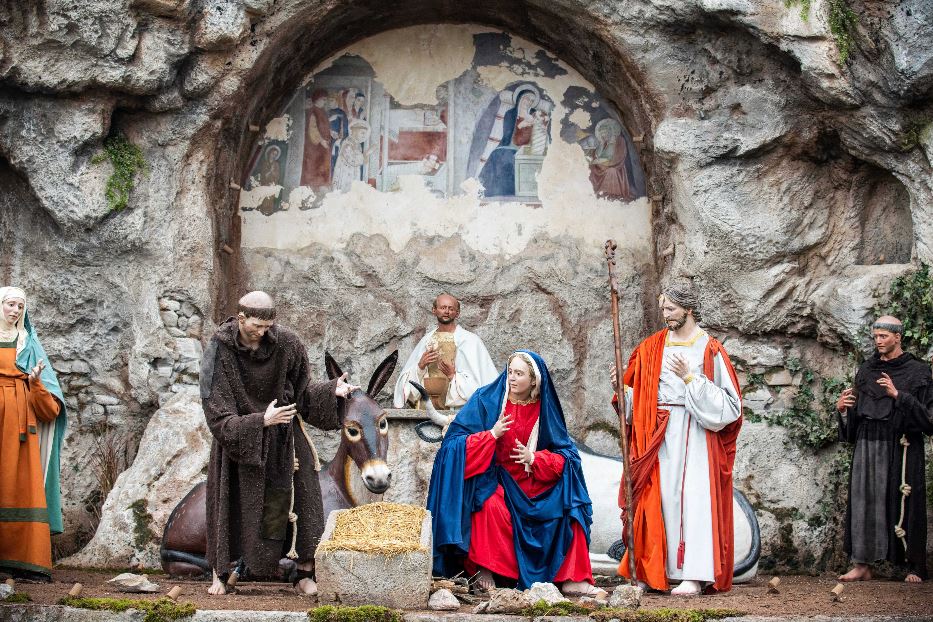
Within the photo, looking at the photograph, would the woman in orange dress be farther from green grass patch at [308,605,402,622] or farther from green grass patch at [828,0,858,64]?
green grass patch at [828,0,858,64]

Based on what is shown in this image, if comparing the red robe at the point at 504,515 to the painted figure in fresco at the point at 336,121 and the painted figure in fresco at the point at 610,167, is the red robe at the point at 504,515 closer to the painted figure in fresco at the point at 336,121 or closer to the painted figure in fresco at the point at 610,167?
the painted figure in fresco at the point at 610,167

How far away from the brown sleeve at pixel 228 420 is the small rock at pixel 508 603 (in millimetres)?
1644

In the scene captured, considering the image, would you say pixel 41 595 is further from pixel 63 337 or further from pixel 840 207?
pixel 840 207

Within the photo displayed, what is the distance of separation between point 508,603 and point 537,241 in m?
5.64

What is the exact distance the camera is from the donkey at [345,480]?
8969 millimetres

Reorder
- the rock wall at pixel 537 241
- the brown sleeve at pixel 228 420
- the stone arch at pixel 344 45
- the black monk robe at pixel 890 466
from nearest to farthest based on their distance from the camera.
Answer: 1. the brown sleeve at pixel 228 420
2. the black monk robe at pixel 890 466
3. the rock wall at pixel 537 241
4. the stone arch at pixel 344 45

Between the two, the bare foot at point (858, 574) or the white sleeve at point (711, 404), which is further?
the bare foot at point (858, 574)

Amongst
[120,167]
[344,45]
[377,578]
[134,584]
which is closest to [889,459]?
[377,578]

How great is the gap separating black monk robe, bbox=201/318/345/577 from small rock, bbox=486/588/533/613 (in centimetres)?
138

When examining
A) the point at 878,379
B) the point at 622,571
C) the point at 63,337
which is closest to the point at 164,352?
the point at 63,337

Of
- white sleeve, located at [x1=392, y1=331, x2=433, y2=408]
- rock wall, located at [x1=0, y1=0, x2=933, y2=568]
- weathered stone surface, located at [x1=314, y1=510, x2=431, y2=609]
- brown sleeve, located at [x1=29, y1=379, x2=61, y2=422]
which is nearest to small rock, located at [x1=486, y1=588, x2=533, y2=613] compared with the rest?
weathered stone surface, located at [x1=314, y1=510, x2=431, y2=609]

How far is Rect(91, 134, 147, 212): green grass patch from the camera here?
38.5 feet

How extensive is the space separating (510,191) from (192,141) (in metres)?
2.97

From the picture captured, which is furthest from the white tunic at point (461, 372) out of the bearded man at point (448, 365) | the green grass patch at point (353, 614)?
the green grass patch at point (353, 614)
